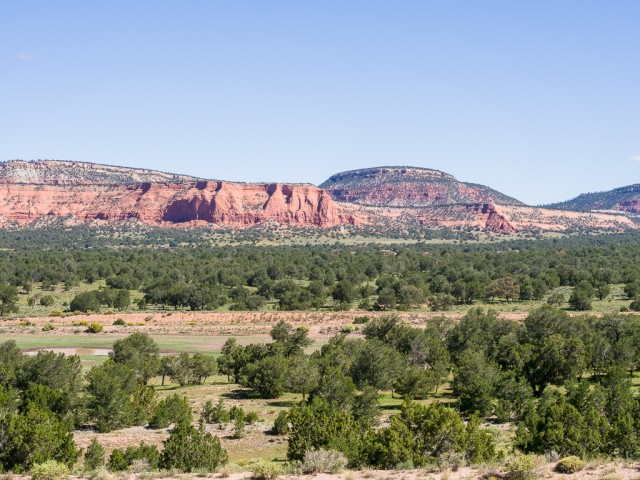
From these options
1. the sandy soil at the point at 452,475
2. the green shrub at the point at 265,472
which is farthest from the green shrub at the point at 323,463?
the green shrub at the point at 265,472

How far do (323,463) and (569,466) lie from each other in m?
6.91

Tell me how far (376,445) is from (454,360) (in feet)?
83.5

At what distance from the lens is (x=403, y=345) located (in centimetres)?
4850

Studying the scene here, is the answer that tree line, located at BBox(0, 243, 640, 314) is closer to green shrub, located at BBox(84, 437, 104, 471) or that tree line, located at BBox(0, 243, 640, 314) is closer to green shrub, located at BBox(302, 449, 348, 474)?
green shrub, located at BBox(84, 437, 104, 471)

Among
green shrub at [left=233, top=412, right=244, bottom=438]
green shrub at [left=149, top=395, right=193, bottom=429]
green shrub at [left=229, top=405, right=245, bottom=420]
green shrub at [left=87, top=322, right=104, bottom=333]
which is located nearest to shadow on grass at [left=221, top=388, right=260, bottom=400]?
green shrub at [left=229, top=405, right=245, bottom=420]

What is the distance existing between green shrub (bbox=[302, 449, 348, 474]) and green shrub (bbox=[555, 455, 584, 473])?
6.21 m

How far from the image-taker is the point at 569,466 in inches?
749

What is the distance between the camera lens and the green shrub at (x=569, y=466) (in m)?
19.0

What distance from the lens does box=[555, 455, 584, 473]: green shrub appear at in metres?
19.0

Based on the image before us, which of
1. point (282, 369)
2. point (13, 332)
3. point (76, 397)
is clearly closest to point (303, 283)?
point (13, 332)

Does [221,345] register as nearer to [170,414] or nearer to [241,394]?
[241,394]

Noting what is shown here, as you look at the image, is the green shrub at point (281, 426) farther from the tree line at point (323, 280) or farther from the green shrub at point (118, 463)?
the tree line at point (323, 280)

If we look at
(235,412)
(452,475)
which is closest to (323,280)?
(235,412)

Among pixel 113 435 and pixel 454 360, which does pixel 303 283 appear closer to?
pixel 454 360
